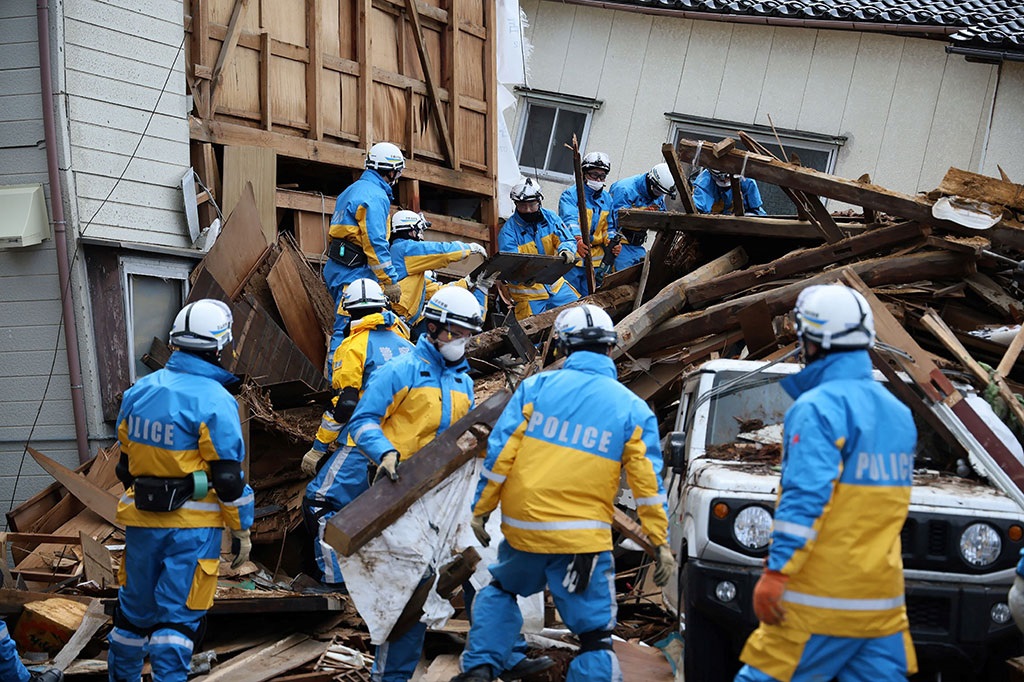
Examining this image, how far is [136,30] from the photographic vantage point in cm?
998

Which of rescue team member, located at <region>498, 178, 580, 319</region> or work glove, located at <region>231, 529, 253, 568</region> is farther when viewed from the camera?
rescue team member, located at <region>498, 178, 580, 319</region>

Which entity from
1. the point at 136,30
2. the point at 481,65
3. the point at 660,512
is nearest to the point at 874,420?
the point at 660,512

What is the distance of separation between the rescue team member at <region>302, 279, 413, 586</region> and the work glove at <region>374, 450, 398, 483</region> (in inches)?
69.4

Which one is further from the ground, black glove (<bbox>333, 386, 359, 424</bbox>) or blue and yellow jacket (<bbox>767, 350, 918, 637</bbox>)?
blue and yellow jacket (<bbox>767, 350, 918, 637</bbox>)

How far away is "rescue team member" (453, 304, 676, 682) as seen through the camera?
568 cm

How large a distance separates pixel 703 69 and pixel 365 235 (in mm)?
7667

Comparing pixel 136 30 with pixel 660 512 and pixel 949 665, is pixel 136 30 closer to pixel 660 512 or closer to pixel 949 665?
pixel 660 512

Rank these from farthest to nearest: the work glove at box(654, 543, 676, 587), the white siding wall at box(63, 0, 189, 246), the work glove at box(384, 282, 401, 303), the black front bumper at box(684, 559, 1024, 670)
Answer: the work glove at box(384, 282, 401, 303) < the white siding wall at box(63, 0, 189, 246) < the work glove at box(654, 543, 676, 587) < the black front bumper at box(684, 559, 1024, 670)

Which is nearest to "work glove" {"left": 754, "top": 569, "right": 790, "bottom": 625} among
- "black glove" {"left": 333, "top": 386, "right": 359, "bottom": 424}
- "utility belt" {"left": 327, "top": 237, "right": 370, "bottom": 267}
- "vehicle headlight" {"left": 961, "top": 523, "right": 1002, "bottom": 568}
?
"vehicle headlight" {"left": 961, "top": 523, "right": 1002, "bottom": 568}

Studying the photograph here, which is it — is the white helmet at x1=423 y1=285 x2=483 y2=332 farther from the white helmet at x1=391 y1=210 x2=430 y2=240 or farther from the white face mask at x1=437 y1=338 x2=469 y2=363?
the white helmet at x1=391 y1=210 x2=430 y2=240

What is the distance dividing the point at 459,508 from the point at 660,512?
1.31 m

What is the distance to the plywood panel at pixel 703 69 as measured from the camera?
53.0 feet

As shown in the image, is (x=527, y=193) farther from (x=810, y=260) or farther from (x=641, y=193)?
(x=810, y=260)

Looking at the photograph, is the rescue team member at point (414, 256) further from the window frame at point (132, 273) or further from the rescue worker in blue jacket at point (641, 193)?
the rescue worker in blue jacket at point (641, 193)
